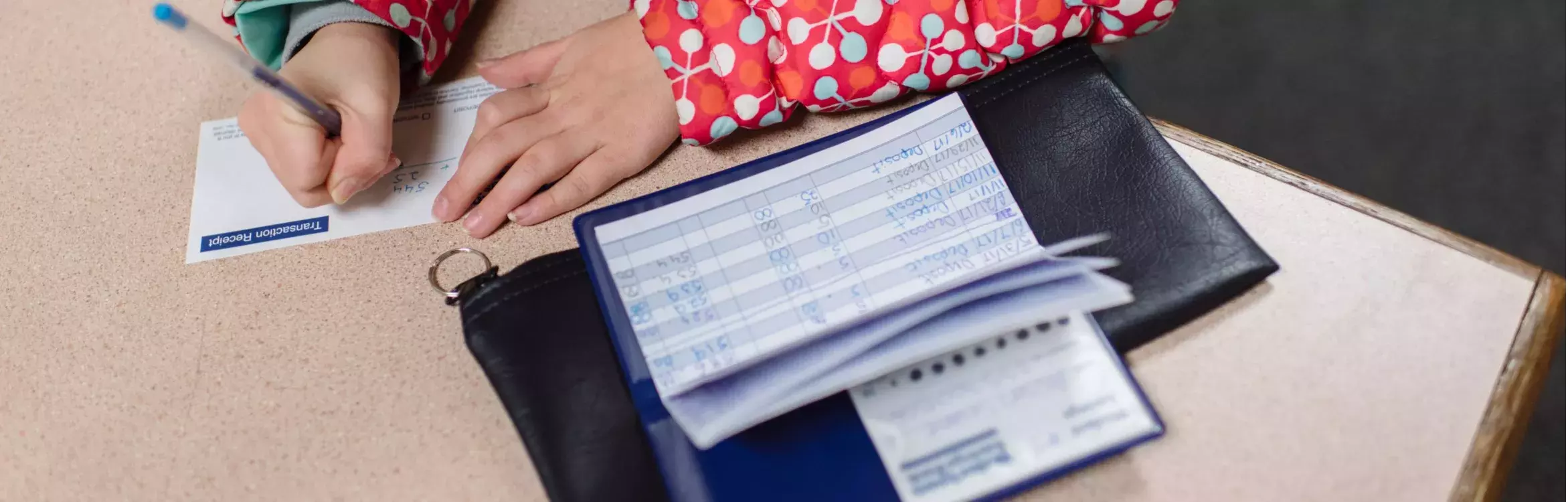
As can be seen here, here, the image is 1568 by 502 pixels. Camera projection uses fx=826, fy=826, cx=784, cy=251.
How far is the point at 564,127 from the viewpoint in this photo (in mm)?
522

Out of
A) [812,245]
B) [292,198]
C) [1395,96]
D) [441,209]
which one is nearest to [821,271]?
[812,245]

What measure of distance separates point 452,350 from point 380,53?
21 centimetres

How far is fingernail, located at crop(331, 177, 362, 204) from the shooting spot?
47 cm

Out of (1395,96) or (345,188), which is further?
(1395,96)

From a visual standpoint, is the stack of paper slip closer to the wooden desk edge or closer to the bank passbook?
the bank passbook

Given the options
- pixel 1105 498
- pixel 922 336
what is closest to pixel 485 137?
pixel 922 336

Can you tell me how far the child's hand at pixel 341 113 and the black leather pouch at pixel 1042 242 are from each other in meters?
0.12

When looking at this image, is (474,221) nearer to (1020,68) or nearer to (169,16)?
(169,16)

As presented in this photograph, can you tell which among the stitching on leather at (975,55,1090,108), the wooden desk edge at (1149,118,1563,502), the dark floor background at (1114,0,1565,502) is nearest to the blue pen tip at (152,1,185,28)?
the stitching on leather at (975,55,1090,108)

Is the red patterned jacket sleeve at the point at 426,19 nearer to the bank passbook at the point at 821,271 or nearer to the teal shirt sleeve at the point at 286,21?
the teal shirt sleeve at the point at 286,21

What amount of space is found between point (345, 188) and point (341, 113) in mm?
47

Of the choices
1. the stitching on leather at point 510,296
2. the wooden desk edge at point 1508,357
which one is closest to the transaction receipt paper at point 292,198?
the stitching on leather at point 510,296

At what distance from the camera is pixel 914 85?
508 mm

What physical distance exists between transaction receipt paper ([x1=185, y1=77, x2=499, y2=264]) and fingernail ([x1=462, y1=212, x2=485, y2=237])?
3 centimetres
